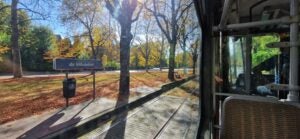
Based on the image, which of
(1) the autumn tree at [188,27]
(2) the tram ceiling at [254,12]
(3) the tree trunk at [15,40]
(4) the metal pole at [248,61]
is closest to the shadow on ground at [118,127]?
(1) the autumn tree at [188,27]

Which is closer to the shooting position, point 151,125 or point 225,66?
point 225,66

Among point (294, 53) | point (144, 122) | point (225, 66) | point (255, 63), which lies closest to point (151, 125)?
point (144, 122)

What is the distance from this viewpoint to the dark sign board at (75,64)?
7.95 meters

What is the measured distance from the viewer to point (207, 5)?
312cm

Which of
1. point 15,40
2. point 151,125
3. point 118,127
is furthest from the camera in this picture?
point 15,40

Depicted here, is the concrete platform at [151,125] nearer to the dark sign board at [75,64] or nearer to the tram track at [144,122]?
the tram track at [144,122]

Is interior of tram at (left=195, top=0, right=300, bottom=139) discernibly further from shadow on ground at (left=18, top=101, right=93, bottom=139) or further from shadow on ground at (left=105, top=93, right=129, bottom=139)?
shadow on ground at (left=18, top=101, right=93, bottom=139)

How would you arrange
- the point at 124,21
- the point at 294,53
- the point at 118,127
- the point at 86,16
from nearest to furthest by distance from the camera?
the point at 294,53, the point at 118,127, the point at 124,21, the point at 86,16

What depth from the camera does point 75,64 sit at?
8.74 metres

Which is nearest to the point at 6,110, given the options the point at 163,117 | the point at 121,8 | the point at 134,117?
the point at 134,117

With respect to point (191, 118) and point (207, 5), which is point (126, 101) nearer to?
point (191, 118)

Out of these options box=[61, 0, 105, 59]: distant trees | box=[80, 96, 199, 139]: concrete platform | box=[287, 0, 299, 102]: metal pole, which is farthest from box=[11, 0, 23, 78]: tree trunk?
box=[287, 0, 299, 102]: metal pole

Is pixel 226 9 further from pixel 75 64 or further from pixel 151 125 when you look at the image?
pixel 75 64

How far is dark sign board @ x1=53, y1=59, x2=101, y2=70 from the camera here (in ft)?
26.1
